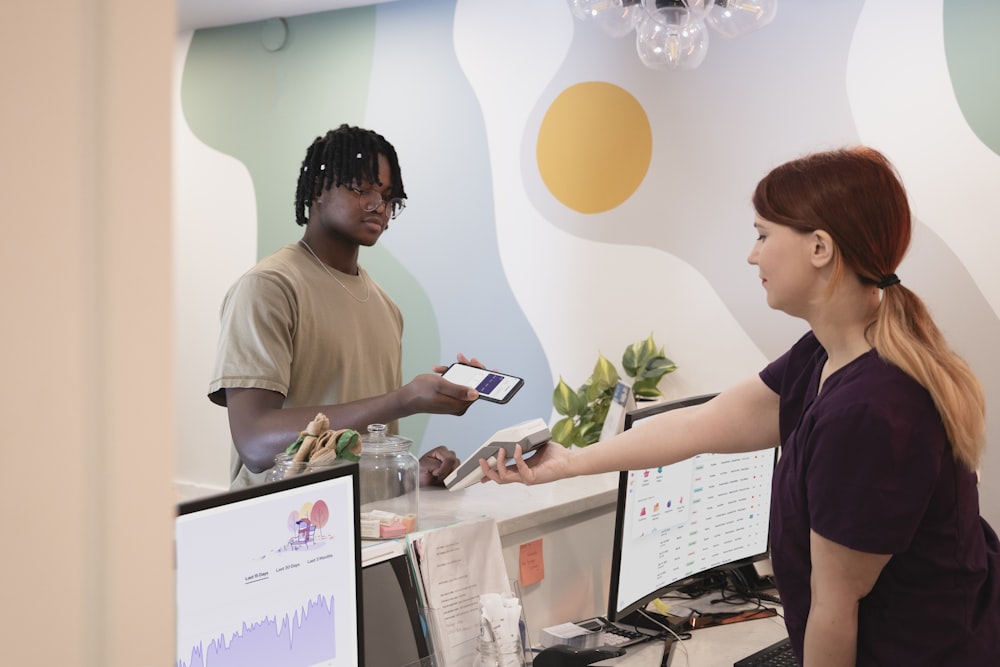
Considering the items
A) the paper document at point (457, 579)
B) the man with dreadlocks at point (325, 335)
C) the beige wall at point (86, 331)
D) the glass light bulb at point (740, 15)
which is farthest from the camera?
the glass light bulb at point (740, 15)

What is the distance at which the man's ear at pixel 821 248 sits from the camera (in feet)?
4.18

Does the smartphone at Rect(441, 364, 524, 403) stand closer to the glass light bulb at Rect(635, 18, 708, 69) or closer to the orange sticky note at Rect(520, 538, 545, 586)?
the orange sticky note at Rect(520, 538, 545, 586)

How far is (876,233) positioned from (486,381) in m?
0.85

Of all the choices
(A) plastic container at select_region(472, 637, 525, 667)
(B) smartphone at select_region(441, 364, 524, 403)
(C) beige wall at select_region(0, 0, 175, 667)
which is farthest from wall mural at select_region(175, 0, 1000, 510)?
(C) beige wall at select_region(0, 0, 175, 667)

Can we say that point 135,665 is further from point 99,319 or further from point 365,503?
point 365,503

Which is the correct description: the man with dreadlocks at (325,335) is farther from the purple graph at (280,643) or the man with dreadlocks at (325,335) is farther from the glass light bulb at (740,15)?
the glass light bulb at (740,15)

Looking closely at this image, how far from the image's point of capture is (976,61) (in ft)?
9.33

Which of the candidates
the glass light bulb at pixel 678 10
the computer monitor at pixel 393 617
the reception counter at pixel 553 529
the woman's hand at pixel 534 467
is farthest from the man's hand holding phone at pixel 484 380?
the glass light bulb at pixel 678 10

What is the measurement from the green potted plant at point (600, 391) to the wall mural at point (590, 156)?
0.10m

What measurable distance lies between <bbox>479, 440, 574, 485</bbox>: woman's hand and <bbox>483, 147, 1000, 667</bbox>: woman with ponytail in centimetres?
44

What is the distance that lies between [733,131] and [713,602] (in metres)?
1.75

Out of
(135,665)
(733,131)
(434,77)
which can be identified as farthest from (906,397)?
(434,77)

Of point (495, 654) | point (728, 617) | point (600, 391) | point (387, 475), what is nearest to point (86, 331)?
point (495, 654)

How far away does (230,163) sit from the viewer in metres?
4.55
